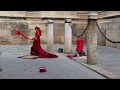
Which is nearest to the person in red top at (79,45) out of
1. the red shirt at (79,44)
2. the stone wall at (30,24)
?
the red shirt at (79,44)

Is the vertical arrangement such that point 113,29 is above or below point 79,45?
above

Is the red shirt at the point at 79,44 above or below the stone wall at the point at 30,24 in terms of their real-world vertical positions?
below

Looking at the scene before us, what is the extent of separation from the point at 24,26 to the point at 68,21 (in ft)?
18.8

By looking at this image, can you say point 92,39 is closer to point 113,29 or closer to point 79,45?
point 79,45

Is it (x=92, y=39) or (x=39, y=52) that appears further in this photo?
(x=39, y=52)

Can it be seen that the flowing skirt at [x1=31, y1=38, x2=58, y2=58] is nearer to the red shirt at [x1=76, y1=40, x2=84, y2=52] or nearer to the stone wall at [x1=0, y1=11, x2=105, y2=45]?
the red shirt at [x1=76, y1=40, x2=84, y2=52]

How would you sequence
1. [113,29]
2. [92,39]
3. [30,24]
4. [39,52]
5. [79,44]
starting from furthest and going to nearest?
[30,24] < [113,29] < [39,52] < [79,44] < [92,39]

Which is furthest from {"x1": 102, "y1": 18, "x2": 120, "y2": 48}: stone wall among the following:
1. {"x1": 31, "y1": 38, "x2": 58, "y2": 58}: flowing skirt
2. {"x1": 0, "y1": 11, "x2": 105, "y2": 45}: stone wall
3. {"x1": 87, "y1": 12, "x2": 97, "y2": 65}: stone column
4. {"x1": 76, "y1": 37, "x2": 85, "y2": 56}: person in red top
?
{"x1": 87, "y1": 12, "x2": 97, "y2": 65}: stone column

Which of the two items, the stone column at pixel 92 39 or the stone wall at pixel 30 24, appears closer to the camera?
the stone column at pixel 92 39

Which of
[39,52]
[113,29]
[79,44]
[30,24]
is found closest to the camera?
[79,44]

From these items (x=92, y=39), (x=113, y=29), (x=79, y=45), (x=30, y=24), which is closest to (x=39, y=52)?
(x=79, y=45)

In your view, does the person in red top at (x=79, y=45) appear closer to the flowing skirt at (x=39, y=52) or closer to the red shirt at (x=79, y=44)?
the red shirt at (x=79, y=44)

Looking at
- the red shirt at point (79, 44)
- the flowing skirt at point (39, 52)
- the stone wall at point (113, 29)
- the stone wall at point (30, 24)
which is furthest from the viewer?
the stone wall at point (30, 24)
